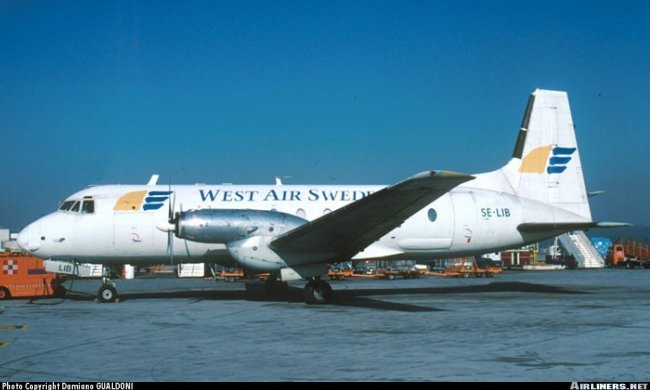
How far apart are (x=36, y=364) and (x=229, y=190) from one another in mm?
10604

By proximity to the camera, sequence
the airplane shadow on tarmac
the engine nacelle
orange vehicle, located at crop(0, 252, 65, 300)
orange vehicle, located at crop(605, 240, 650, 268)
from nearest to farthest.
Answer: the engine nacelle, the airplane shadow on tarmac, orange vehicle, located at crop(0, 252, 65, 300), orange vehicle, located at crop(605, 240, 650, 268)

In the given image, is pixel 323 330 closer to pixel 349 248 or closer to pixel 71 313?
pixel 349 248

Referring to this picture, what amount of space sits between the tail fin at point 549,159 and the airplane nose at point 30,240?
46.1ft

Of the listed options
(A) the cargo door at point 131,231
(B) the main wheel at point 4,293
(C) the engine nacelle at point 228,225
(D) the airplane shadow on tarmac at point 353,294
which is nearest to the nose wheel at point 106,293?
(D) the airplane shadow on tarmac at point 353,294

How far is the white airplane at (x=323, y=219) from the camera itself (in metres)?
16.3

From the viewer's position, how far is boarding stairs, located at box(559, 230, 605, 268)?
146 feet

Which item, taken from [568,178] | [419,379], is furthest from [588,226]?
[419,379]

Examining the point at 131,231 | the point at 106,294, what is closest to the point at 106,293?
the point at 106,294

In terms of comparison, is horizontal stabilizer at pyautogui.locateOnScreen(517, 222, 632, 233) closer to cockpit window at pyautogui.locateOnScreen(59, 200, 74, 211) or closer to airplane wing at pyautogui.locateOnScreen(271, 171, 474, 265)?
airplane wing at pyautogui.locateOnScreen(271, 171, 474, 265)

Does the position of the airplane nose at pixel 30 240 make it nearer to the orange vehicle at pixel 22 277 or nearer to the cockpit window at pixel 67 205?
the cockpit window at pixel 67 205

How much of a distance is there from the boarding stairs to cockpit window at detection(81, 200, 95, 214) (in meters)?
34.6

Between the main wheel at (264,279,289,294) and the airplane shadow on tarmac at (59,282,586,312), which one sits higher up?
the main wheel at (264,279,289,294)

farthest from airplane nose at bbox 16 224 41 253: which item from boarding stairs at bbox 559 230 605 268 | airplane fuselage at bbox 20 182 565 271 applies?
boarding stairs at bbox 559 230 605 268

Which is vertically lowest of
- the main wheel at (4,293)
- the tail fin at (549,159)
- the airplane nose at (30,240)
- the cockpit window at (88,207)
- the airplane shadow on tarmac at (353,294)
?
the airplane shadow on tarmac at (353,294)
